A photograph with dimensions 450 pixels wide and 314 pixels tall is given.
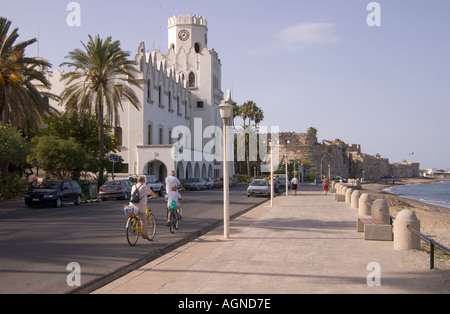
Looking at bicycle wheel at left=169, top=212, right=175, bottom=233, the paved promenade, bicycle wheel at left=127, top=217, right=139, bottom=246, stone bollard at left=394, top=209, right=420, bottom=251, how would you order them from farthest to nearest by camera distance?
bicycle wheel at left=169, top=212, right=175, bottom=233, bicycle wheel at left=127, top=217, right=139, bottom=246, stone bollard at left=394, top=209, right=420, bottom=251, the paved promenade

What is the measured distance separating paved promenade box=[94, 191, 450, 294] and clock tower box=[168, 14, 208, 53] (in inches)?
2558

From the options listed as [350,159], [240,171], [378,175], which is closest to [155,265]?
[240,171]

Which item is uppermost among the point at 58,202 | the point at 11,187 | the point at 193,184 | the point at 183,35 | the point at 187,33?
the point at 187,33

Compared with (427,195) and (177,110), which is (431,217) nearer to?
(177,110)

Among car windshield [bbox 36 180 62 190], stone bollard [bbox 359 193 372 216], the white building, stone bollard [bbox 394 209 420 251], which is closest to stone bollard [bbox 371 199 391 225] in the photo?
stone bollard [bbox 394 209 420 251]

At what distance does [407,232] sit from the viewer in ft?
37.0

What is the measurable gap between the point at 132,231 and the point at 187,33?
67.5 metres

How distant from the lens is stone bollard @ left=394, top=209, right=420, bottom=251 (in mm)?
11164

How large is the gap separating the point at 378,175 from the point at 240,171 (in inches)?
3706

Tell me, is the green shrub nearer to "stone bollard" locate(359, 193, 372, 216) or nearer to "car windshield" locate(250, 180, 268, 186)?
"car windshield" locate(250, 180, 268, 186)

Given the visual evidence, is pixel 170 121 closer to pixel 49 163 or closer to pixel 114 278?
pixel 49 163

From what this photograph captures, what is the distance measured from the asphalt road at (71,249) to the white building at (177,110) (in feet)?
118

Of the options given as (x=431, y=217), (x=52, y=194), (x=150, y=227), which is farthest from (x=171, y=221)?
(x=431, y=217)

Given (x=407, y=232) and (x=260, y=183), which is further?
(x=260, y=183)
